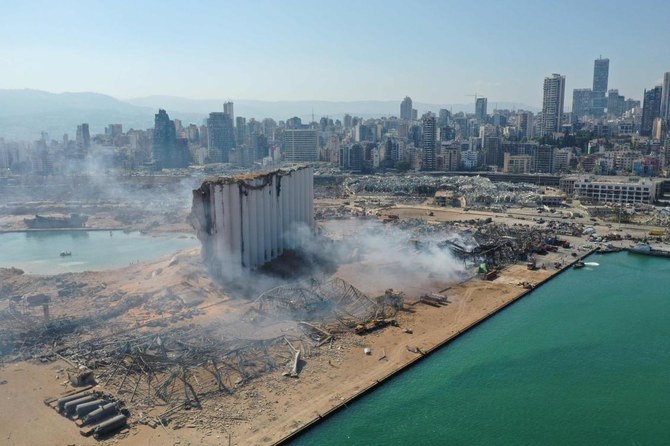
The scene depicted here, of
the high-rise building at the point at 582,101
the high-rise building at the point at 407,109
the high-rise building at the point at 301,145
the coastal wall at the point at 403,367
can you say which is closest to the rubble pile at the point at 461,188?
the coastal wall at the point at 403,367

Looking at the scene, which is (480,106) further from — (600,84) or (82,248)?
(82,248)

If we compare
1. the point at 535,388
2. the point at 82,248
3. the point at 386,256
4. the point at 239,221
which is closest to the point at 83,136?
the point at 82,248

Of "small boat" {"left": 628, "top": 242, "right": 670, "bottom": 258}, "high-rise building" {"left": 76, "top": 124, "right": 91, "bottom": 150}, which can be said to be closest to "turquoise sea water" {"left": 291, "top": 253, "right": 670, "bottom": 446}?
"small boat" {"left": 628, "top": 242, "right": 670, "bottom": 258}

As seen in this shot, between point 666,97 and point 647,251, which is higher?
point 666,97

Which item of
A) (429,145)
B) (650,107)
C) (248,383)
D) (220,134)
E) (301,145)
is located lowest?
(248,383)

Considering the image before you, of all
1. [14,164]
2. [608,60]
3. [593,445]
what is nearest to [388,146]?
[14,164]

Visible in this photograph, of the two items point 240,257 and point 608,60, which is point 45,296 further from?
point 608,60
